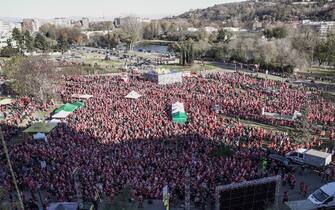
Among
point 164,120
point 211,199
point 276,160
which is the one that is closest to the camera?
point 211,199

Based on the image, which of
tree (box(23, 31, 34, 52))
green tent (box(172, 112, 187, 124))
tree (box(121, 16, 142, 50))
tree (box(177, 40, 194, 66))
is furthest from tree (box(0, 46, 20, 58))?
green tent (box(172, 112, 187, 124))

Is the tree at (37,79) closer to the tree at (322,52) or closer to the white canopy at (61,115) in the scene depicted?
the white canopy at (61,115)

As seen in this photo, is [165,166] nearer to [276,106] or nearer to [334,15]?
[276,106]

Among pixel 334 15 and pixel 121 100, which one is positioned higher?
pixel 334 15

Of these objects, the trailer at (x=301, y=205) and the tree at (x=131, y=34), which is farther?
the tree at (x=131, y=34)

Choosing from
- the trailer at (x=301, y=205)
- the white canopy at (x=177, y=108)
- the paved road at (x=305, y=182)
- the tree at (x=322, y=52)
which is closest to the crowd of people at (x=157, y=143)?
the white canopy at (x=177, y=108)

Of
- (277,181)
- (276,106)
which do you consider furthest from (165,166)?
(276,106)

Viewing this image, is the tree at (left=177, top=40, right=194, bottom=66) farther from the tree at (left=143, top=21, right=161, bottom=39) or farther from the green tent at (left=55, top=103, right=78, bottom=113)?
the tree at (left=143, top=21, right=161, bottom=39)
